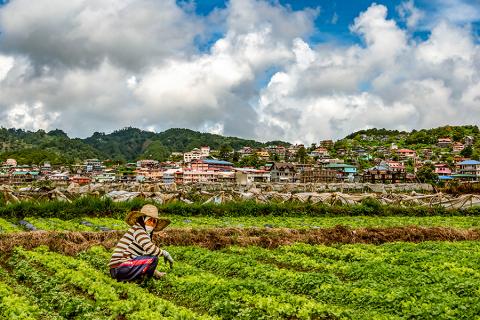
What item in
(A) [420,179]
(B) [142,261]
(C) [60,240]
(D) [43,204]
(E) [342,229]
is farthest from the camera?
(A) [420,179]

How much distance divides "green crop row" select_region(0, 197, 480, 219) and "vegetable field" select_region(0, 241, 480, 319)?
1514 cm

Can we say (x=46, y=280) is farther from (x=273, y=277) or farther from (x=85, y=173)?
(x=85, y=173)

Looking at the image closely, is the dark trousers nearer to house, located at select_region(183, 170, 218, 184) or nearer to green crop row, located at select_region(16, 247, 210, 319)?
green crop row, located at select_region(16, 247, 210, 319)

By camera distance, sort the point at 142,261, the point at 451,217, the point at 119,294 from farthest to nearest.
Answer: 1. the point at 451,217
2. the point at 142,261
3. the point at 119,294

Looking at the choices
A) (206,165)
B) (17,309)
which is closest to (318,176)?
(206,165)

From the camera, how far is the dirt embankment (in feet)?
56.5

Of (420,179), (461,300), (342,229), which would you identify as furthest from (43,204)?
(420,179)

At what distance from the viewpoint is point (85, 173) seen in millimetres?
192000

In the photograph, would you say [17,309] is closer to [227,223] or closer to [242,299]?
[242,299]

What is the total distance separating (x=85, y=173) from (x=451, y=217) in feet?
577

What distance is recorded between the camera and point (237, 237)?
19766 mm

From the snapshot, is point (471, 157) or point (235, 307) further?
point (471, 157)

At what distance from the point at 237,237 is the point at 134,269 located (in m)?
8.72

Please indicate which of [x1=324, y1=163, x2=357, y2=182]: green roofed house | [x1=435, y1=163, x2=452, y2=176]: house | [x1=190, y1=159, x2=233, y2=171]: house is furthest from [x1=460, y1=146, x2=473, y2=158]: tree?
[x1=190, y1=159, x2=233, y2=171]: house
